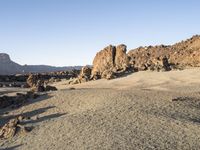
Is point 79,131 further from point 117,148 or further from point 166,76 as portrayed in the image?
point 166,76

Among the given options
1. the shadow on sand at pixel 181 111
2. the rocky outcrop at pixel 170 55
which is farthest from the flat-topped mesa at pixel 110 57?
the shadow on sand at pixel 181 111

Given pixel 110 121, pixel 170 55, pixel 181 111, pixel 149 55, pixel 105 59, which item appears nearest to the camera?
pixel 110 121

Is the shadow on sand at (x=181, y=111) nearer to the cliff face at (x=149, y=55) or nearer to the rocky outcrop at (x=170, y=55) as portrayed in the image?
the rocky outcrop at (x=170, y=55)

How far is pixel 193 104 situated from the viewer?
17.2 m

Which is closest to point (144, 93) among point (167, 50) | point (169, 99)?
point (169, 99)

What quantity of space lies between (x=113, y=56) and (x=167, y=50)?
506 inches

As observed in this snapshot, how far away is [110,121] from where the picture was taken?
1423cm

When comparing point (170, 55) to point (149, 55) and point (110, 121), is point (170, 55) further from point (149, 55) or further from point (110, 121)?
point (110, 121)

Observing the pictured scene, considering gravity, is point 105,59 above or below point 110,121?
above

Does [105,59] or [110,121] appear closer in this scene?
[110,121]

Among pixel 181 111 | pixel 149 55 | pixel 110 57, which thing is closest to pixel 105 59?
pixel 110 57

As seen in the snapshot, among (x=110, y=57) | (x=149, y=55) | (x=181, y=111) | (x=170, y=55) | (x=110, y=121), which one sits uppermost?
(x=149, y=55)

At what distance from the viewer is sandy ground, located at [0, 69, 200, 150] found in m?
12.7

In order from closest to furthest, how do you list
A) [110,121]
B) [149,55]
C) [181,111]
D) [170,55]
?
[110,121], [181,111], [170,55], [149,55]
